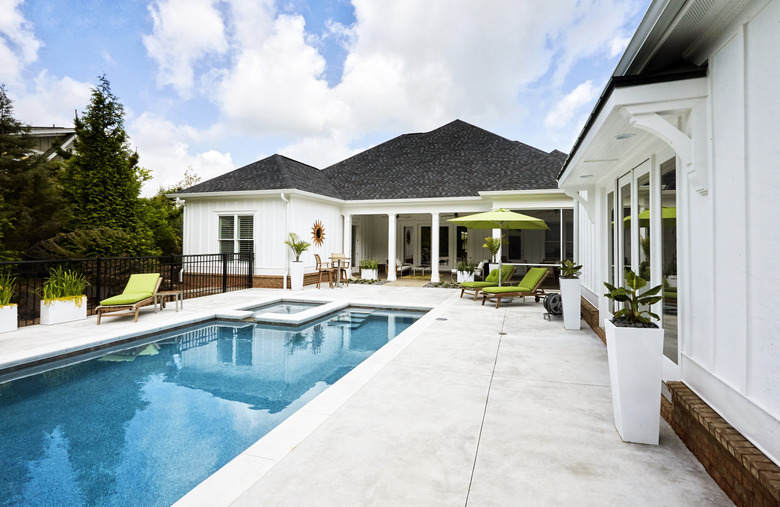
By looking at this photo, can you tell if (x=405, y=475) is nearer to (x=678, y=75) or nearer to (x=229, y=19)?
(x=678, y=75)

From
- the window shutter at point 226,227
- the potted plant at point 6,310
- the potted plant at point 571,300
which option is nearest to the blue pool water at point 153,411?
the potted plant at point 6,310

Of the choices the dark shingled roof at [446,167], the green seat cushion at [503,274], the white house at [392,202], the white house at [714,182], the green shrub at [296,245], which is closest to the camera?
the white house at [714,182]

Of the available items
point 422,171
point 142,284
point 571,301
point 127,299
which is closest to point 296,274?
point 142,284

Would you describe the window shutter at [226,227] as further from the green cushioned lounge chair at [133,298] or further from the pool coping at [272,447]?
the pool coping at [272,447]

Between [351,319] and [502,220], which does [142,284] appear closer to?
[351,319]

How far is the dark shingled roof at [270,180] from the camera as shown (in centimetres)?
1363

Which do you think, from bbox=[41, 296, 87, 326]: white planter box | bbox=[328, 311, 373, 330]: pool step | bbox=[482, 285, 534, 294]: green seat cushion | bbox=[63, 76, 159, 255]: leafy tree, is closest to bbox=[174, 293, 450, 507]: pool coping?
bbox=[328, 311, 373, 330]: pool step

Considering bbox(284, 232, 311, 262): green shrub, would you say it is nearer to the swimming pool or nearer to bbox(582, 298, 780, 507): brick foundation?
the swimming pool

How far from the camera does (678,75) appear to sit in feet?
9.13

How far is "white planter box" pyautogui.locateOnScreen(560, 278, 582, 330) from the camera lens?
674 cm

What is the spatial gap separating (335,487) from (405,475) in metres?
0.46

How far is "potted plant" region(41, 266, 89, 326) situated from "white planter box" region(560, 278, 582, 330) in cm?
949

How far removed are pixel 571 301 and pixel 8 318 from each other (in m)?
9.91

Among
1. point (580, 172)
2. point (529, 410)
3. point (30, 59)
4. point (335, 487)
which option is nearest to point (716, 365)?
point (529, 410)
